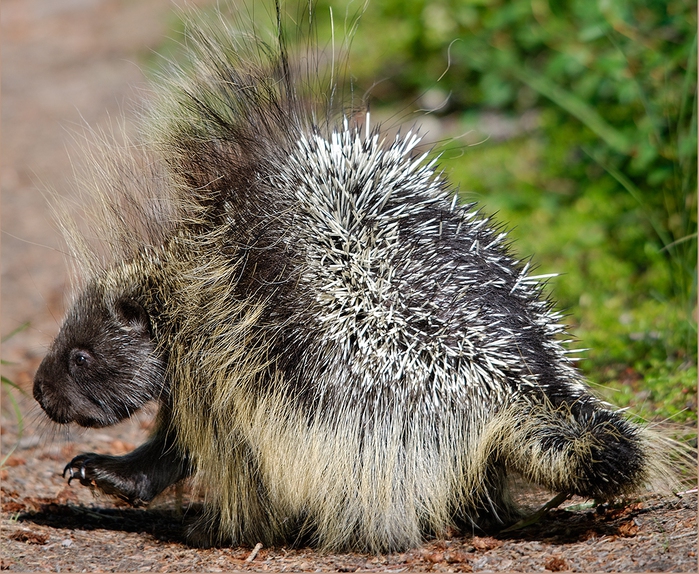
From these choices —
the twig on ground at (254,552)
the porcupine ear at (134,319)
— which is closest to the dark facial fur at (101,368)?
the porcupine ear at (134,319)

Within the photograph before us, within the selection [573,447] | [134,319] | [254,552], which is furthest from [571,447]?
[134,319]

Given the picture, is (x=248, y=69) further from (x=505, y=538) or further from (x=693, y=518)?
(x=693, y=518)

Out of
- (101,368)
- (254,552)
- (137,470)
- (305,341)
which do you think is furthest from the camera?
(137,470)

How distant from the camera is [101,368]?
3324 millimetres

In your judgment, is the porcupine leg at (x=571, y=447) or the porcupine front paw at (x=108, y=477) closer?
the porcupine leg at (x=571, y=447)

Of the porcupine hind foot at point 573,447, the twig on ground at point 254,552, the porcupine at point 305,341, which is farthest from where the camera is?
the twig on ground at point 254,552

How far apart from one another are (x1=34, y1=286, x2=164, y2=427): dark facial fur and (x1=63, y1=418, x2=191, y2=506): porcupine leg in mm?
178

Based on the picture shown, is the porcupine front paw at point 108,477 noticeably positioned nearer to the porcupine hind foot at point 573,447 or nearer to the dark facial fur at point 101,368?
the dark facial fur at point 101,368

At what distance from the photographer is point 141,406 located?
11.1 ft

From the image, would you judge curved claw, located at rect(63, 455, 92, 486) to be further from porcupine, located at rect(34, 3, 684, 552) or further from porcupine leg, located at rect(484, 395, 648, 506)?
porcupine leg, located at rect(484, 395, 648, 506)

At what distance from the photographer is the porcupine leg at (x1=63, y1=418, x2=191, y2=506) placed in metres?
3.38

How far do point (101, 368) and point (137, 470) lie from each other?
49cm

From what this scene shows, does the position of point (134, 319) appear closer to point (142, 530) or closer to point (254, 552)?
point (142, 530)

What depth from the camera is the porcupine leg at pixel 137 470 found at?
3381 mm
